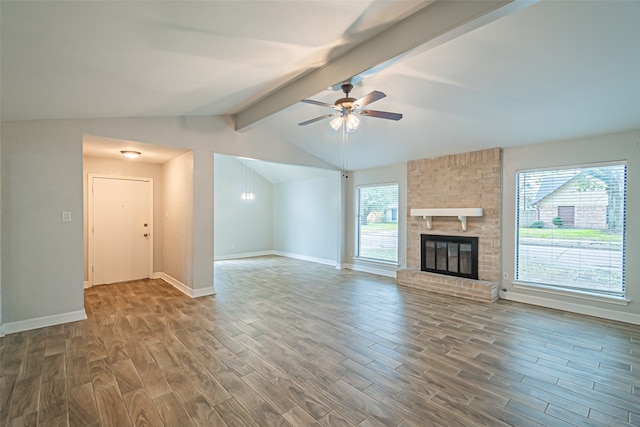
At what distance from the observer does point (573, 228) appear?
14.0 ft

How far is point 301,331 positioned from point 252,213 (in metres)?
6.48

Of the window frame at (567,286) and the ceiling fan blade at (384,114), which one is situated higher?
the ceiling fan blade at (384,114)

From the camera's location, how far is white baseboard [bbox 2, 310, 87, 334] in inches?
131

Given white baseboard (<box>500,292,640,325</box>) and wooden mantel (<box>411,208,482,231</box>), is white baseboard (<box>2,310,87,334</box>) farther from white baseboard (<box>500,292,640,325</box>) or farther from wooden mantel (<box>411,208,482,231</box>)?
white baseboard (<box>500,292,640,325</box>)

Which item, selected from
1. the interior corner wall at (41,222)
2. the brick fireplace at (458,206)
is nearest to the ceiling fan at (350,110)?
the brick fireplace at (458,206)

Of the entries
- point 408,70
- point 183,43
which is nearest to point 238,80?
point 183,43

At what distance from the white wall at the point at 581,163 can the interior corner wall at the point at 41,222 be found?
6.23m

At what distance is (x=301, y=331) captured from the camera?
11.2 ft

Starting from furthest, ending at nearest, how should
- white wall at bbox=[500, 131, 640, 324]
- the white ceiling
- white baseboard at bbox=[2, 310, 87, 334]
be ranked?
white wall at bbox=[500, 131, 640, 324] < white baseboard at bbox=[2, 310, 87, 334] < the white ceiling

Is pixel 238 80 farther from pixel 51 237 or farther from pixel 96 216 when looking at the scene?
pixel 96 216

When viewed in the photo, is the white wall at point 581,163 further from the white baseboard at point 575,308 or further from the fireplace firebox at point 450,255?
the fireplace firebox at point 450,255

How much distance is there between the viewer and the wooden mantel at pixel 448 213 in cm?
496

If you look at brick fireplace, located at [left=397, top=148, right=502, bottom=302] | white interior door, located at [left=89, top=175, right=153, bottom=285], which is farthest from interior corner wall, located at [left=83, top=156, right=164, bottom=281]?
brick fireplace, located at [left=397, top=148, right=502, bottom=302]

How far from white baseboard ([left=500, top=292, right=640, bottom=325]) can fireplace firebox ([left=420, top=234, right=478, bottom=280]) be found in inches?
24.7
